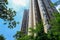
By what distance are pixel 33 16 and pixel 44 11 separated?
1.94 meters

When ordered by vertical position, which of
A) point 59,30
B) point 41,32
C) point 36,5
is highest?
point 36,5

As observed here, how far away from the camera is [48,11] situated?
18625mm

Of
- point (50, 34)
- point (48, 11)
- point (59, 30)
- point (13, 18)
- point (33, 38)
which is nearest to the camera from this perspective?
point (59, 30)

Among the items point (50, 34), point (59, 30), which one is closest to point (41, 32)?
point (50, 34)

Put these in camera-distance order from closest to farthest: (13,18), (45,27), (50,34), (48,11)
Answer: (50,34), (45,27), (48,11), (13,18)

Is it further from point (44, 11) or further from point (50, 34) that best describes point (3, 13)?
point (50, 34)

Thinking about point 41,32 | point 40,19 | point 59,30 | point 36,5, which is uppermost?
point 36,5

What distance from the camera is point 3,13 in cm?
1978

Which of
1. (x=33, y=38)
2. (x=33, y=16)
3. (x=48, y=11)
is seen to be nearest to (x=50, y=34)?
(x=33, y=38)

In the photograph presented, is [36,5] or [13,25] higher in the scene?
[36,5]

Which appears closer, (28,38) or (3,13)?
(28,38)

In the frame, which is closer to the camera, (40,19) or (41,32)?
(41,32)

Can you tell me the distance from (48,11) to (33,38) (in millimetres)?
4130

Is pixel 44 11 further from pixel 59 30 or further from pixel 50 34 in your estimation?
pixel 59 30
